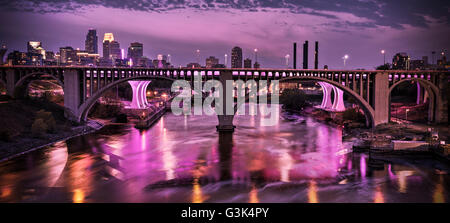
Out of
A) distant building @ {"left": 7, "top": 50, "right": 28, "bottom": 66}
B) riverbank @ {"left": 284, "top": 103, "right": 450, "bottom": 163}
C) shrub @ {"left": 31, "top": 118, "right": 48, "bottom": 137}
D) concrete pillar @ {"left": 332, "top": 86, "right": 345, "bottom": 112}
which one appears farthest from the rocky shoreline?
distant building @ {"left": 7, "top": 50, "right": 28, "bottom": 66}

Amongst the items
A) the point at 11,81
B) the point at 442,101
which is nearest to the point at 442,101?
the point at 442,101

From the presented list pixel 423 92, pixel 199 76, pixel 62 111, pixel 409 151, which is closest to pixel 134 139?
pixel 199 76

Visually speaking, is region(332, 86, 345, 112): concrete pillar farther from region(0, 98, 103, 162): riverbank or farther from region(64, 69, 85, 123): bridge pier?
region(64, 69, 85, 123): bridge pier

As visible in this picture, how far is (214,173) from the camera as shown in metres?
25.6

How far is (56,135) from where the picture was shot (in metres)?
38.8

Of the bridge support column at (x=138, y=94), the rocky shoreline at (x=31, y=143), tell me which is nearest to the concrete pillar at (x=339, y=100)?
the bridge support column at (x=138, y=94)

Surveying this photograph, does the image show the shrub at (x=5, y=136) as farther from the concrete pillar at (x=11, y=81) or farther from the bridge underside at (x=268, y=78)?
the concrete pillar at (x=11, y=81)

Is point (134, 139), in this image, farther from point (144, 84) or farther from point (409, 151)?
point (144, 84)

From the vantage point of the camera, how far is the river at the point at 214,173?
66.3 feet

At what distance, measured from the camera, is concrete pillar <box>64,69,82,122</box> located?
4806 centimetres

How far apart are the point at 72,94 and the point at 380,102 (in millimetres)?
45248

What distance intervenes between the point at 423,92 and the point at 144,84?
59244mm

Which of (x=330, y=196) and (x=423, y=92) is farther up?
(x=423, y=92)

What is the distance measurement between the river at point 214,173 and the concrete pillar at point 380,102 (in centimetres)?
1025
